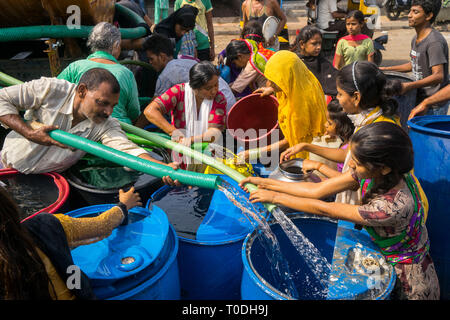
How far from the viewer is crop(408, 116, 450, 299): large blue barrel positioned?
2.36 meters

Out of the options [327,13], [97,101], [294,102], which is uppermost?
Result: [327,13]

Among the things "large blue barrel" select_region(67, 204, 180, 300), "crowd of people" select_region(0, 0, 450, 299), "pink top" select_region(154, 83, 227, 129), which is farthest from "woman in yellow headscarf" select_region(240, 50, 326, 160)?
"large blue barrel" select_region(67, 204, 180, 300)

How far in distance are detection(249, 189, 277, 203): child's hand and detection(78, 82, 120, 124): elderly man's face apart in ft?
3.76

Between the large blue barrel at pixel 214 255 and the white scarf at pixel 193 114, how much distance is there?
0.94 meters

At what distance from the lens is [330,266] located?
73.8 inches

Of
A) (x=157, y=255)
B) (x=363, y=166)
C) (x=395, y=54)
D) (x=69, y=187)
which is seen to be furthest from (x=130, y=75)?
(x=395, y=54)

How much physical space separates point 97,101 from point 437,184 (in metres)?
2.28

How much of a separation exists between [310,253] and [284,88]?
1.25 meters

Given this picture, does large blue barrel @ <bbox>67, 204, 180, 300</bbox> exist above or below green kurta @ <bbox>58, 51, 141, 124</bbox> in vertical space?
below

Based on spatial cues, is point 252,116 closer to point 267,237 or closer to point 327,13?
point 267,237

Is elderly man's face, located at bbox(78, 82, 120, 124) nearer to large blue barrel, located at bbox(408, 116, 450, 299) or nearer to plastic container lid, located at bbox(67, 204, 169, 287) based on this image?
plastic container lid, located at bbox(67, 204, 169, 287)

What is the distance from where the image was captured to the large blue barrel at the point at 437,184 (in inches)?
92.8

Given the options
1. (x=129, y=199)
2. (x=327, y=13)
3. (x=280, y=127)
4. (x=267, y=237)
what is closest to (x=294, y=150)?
(x=280, y=127)

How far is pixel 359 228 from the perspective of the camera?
1.87 meters
